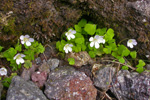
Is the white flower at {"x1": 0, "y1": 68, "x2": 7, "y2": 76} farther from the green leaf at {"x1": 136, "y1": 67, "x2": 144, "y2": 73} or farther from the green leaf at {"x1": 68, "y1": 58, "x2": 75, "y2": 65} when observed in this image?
the green leaf at {"x1": 136, "y1": 67, "x2": 144, "y2": 73}

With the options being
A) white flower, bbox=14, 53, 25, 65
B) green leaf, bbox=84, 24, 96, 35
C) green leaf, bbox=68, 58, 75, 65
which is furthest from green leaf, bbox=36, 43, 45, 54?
green leaf, bbox=84, 24, 96, 35

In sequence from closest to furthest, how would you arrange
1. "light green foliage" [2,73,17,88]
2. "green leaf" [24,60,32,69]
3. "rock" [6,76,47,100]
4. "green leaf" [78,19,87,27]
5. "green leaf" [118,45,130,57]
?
"rock" [6,76,47,100] < "light green foliage" [2,73,17,88] < "green leaf" [24,60,32,69] < "green leaf" [118,45,130,57] < "green leaf" [78,19,87,27]

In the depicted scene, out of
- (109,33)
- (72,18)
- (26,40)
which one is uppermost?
(72,18)

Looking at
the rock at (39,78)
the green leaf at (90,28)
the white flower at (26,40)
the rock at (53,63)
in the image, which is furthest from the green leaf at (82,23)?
the rock at (39,78)

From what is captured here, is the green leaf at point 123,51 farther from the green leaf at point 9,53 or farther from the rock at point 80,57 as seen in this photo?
the green leaf at point 9,53

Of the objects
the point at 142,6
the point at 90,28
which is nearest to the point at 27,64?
the point at 90,28

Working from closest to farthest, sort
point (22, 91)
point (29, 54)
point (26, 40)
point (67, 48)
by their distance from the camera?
point (22, 91)
point (26, 40)
point (29, 54)
point (67, 48)

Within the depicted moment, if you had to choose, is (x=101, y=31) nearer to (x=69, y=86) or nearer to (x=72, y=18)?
(x=72, y=18)
